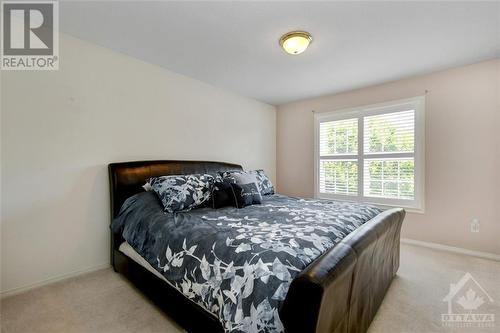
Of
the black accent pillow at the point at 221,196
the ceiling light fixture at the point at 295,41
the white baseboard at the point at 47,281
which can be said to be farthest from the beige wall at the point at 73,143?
the ceiling light fixture at the point at 295,41

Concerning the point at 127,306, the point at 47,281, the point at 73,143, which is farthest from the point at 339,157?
the point at 47,281

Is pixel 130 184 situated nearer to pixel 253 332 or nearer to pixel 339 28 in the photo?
pixel 253 332

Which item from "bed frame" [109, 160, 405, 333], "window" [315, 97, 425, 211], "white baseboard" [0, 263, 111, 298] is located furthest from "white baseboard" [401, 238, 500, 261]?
"white baseboard" [0, 263, 111, 298]

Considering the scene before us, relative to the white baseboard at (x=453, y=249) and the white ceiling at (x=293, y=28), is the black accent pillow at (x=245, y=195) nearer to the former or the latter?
the white ceiling at (x=293, y=28)

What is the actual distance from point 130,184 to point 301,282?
211cm

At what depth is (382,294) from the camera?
6.10 ft

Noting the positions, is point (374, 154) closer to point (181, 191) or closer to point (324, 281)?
point (181, 191)

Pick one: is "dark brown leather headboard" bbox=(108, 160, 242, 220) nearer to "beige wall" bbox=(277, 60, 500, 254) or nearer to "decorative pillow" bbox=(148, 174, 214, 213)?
"decorative pillow" bbox=(148, 174, 214, 213)

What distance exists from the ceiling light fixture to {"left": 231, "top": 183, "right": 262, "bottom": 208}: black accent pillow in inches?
57.5

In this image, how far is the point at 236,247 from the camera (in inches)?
51.3

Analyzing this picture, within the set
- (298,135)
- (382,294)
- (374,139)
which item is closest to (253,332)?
(382,294)

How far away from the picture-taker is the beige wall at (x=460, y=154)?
2.70 metres

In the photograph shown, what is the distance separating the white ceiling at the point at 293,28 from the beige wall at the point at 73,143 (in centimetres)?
28

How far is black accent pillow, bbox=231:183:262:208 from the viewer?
8.09ft
